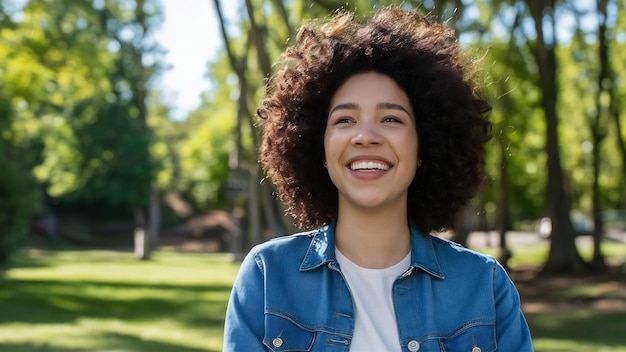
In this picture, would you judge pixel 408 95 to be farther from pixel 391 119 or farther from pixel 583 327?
pixel 583 327

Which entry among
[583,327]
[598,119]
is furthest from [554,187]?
[583,327]

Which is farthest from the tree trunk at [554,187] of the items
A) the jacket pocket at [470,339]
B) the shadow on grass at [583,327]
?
the jacket pocket at [470,339]

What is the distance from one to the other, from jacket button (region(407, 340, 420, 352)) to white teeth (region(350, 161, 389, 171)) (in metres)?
0.47

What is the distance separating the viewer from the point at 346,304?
92.3 inches

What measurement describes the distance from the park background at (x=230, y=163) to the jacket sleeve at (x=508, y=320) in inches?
21.9

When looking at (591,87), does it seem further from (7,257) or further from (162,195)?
(162,195)

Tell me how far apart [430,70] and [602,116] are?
930 inches

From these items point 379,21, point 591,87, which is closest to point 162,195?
point 591,87

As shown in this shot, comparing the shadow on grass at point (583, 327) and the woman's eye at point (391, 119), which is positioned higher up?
the woman's eye at point (391, 119)

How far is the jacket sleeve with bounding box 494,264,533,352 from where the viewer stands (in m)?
2.38

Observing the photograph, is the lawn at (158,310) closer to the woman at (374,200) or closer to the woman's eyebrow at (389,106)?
the woman at (374,200)

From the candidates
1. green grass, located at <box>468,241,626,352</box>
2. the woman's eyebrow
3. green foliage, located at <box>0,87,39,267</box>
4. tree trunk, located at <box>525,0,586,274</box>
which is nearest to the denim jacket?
the woman's eyebrow

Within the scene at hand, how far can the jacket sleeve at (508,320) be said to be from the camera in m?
2.38

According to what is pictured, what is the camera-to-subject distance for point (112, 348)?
35.5 feet
